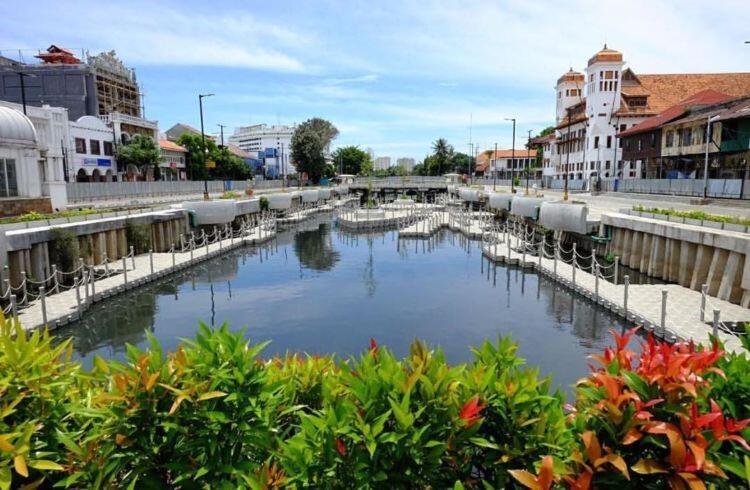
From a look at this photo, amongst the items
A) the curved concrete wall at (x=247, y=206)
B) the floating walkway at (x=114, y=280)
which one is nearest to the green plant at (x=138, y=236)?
the floating walkway at (x=114, y=280)

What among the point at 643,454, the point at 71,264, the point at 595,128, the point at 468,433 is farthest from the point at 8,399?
the point at 595,128

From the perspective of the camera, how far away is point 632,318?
16.8 m

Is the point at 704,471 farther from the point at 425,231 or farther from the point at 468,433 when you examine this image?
the point at 425,231

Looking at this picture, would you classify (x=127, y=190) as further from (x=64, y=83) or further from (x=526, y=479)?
(x=526, y=479)

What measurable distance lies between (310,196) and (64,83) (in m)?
39.6

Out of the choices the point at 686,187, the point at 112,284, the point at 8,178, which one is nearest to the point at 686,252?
the point at 686,187

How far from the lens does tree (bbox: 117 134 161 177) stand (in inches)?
2485

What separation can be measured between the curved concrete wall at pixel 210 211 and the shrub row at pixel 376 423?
3232 cm

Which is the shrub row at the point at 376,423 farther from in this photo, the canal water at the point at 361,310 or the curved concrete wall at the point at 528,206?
the curved concrete wall at the point at 528,206

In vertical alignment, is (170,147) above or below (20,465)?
above

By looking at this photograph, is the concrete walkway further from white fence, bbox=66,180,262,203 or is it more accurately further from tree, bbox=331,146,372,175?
tree, bbox=331,146,372,175

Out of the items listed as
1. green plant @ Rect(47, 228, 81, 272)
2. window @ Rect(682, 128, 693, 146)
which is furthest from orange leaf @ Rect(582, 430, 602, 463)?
window @ Rect(682, 128, 693, 146)

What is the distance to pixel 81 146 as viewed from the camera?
57250 millimetres

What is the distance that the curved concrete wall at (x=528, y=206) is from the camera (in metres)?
35.5
